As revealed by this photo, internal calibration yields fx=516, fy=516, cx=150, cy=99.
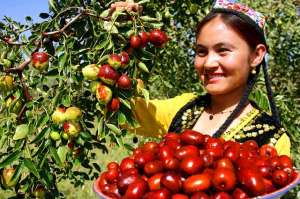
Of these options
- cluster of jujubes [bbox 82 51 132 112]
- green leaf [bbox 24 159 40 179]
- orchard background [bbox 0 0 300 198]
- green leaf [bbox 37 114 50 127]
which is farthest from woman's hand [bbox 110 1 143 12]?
green leaf [bbox 24 159 40 179]

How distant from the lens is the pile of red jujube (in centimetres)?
123

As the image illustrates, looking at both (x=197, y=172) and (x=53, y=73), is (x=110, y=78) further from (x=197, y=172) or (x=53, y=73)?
(x=197, y=172)

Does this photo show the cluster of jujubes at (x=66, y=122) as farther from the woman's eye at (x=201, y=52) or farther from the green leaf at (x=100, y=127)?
the woman's eye at (x=201, y=52)

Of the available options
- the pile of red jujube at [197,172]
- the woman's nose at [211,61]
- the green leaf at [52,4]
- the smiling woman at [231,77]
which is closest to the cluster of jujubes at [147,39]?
the smiling woman at [231,77]

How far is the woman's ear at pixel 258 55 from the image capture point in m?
1.88

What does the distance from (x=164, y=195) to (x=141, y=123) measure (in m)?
0.95

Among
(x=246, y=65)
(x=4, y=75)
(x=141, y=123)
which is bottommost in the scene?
(x=141, y=123)

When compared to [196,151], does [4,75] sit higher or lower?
higher

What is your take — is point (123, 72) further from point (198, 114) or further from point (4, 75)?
point (4, 75)

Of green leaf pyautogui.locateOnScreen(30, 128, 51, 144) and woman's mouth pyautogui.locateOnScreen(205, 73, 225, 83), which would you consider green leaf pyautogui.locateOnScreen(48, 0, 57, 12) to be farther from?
woman's mouth pyautogui.locateOnScreen(205, 73, 225, 83)

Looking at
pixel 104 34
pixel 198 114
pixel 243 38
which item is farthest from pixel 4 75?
pixel 243 38

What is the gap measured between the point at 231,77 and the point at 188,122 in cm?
29

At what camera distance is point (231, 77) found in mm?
1790

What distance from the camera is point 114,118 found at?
1.97m
